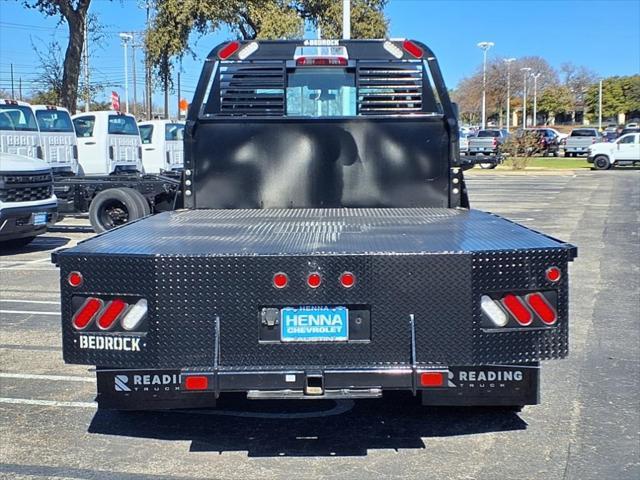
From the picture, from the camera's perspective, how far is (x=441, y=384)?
4.05m

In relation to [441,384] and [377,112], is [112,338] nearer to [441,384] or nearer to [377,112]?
[441,384]

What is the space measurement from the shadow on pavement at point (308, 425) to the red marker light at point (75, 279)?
1369 millimetres

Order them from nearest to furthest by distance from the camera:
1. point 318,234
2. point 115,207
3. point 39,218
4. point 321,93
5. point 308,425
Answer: point 318,234 → point 308,425 → point 321,93 → point 39,218 → point 115,207

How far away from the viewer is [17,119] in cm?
1603

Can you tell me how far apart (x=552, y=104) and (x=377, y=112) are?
94052 millimetres

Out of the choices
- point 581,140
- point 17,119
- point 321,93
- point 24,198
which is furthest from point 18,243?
point 581,140

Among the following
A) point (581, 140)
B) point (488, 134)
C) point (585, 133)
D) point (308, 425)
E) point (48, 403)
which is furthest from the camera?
point (585, 133)

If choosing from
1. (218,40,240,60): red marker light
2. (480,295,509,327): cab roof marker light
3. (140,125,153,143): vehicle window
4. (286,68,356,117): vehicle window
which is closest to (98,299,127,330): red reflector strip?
(480,295,509,327): cab roof marker light

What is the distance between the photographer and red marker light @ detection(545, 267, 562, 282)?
13.3ft

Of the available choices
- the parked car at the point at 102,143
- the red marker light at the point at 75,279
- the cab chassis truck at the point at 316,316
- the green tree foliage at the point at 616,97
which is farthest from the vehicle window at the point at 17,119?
the green tree foliage at the point at 616,97

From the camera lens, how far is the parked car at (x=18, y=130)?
15617 millimetres

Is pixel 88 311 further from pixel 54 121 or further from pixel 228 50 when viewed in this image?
pixel 54 121

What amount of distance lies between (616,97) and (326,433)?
107 meters

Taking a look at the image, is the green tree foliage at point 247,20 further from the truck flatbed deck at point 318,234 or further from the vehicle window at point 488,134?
the truck flatbed deck at point 318,234
